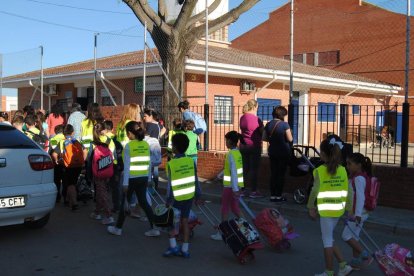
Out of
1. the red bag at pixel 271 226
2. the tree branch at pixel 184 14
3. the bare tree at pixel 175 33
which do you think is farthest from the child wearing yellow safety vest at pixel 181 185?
the tree branch at pixel 184 14

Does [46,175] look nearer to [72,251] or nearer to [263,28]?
[72,251]

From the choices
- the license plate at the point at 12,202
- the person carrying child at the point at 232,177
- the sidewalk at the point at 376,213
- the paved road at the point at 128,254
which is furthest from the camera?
the sidewalk at the point at 376,213

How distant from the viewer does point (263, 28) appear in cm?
3809

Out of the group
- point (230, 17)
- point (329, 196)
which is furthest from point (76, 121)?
point (329, 196)

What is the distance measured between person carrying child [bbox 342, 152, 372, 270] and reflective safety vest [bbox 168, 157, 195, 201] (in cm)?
181

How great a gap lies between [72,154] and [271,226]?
3703 mm

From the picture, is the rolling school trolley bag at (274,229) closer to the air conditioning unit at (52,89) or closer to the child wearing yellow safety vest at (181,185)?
the child wearing yellow safety vest at (181,185)

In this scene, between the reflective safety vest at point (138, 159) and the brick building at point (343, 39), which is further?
the brick building at point (343, 39)

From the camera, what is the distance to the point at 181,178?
17.9 ft

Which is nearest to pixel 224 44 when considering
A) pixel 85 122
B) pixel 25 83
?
pixel 25 83

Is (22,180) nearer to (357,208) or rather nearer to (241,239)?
(241,239)

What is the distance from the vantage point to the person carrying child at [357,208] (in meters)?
4.87

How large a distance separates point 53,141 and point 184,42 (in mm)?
5204

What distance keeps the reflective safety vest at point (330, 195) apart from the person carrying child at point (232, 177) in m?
1.42
